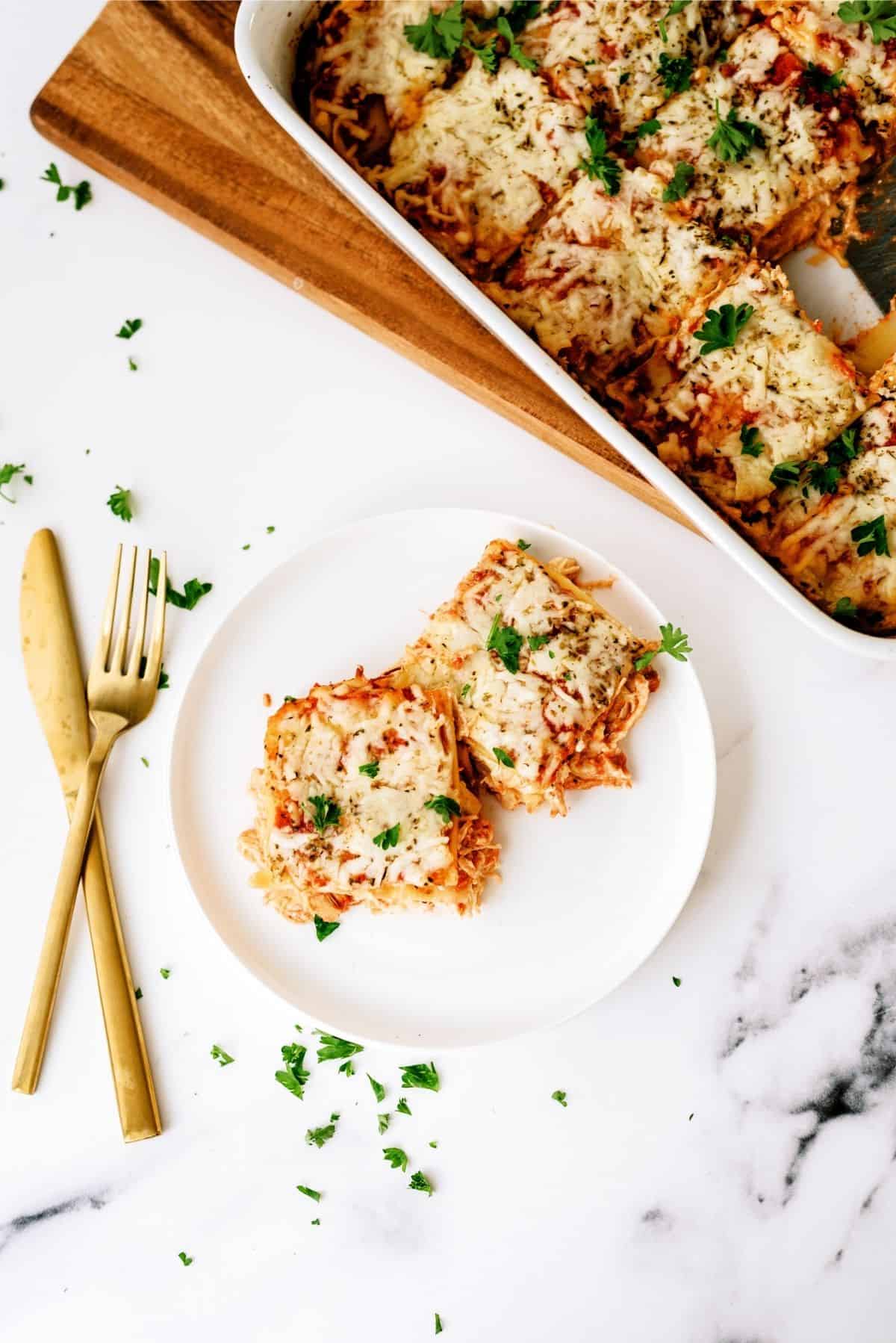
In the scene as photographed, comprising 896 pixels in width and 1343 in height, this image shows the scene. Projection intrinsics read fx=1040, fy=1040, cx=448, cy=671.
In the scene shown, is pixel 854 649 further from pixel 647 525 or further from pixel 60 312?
pixel 60 312

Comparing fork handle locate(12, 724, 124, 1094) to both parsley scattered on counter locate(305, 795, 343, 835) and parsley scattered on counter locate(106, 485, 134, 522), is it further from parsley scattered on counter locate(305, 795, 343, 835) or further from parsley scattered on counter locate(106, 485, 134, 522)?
parsley scattered on counter locate(305, 795, 343, 835)

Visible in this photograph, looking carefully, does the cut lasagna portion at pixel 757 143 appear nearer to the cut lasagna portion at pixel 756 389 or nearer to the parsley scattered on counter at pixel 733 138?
the parsley scattered on counter at pixel 733 138

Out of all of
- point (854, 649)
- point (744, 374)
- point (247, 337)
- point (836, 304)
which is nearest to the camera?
point (854, 649)

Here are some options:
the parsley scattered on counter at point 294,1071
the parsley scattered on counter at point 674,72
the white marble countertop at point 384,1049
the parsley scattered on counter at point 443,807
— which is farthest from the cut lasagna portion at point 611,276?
the parsley scattered on counter at point 294,1071

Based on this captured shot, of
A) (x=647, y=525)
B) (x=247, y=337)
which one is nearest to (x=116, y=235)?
(x=247, y=337)

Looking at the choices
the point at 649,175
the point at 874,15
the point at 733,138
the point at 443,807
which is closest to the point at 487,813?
the point at 443,807

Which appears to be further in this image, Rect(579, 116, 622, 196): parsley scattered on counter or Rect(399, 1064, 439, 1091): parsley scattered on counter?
Rect(399, 1064, 439, 1091): parsley scattered on counter

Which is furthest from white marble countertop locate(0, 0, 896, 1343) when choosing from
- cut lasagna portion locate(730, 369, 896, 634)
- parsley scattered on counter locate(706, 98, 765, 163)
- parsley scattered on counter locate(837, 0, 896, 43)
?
parsley scattered on counter locate(837, 0, 896, 43)
